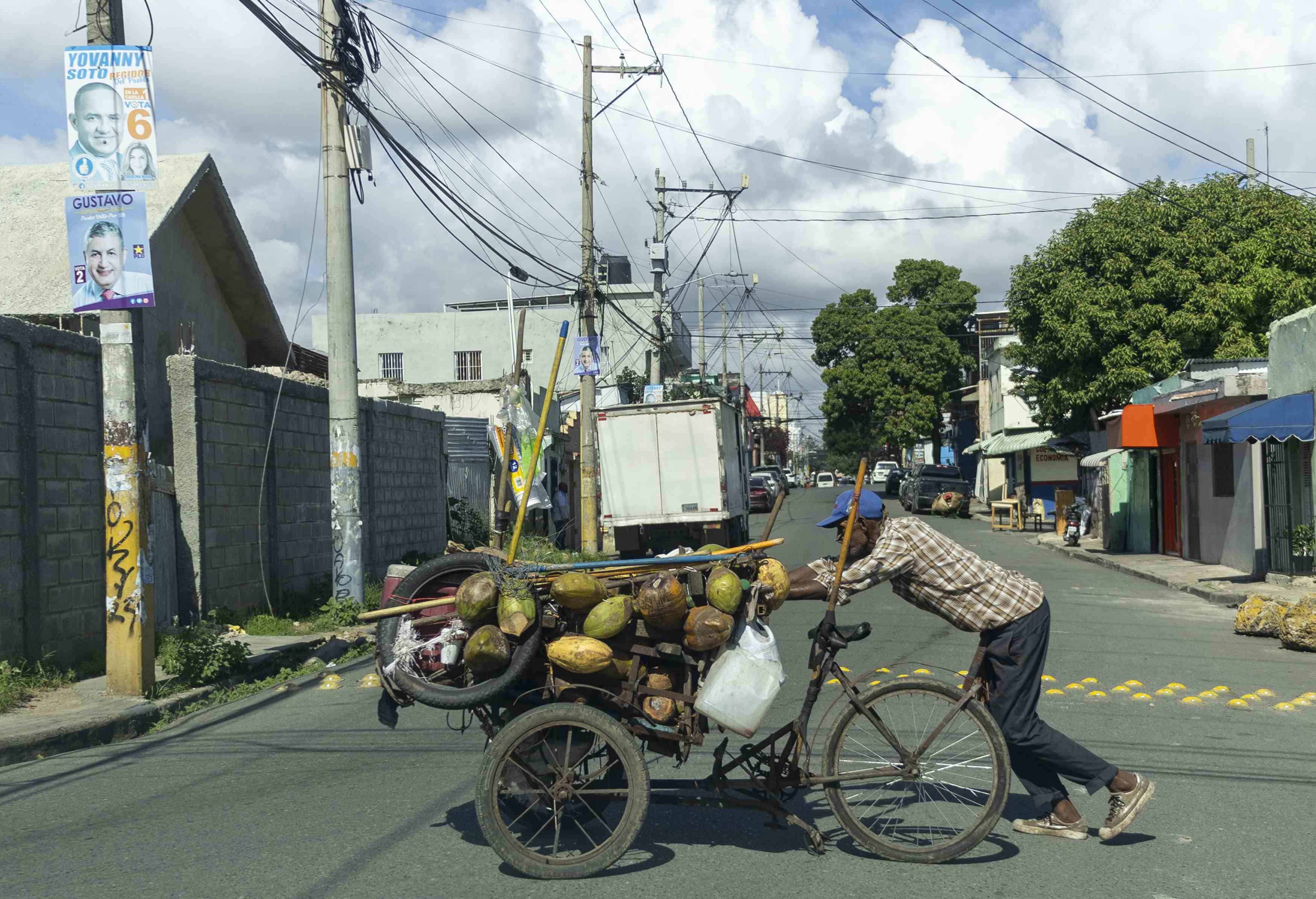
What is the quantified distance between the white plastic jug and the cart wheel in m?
0.37

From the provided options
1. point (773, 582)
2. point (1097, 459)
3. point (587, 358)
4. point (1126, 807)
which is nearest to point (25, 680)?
point (773, 582)

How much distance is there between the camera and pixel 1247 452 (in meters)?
20.7

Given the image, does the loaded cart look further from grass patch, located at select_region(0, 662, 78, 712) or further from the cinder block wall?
the cinder block wall

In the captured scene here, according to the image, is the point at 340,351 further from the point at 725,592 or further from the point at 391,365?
the point at 391,365

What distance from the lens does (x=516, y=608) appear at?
4.84 m

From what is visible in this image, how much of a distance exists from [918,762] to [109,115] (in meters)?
7.88

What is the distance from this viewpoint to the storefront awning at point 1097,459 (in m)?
29.4

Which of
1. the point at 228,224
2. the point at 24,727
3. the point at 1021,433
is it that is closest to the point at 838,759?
the point at 24,727

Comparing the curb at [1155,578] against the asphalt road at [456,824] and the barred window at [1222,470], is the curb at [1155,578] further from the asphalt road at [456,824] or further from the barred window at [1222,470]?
the asphalt road at [456,824]

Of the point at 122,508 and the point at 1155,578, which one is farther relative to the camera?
the point at 1155,578

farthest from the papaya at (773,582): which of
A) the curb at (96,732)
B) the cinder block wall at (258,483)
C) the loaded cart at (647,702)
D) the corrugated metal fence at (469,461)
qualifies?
the corrugated metal fence at (469,461)

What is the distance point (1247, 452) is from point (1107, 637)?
9840 millimetres

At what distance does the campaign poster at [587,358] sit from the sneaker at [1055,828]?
1801 centimetres

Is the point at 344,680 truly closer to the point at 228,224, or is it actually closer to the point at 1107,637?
the point at 1107,637
